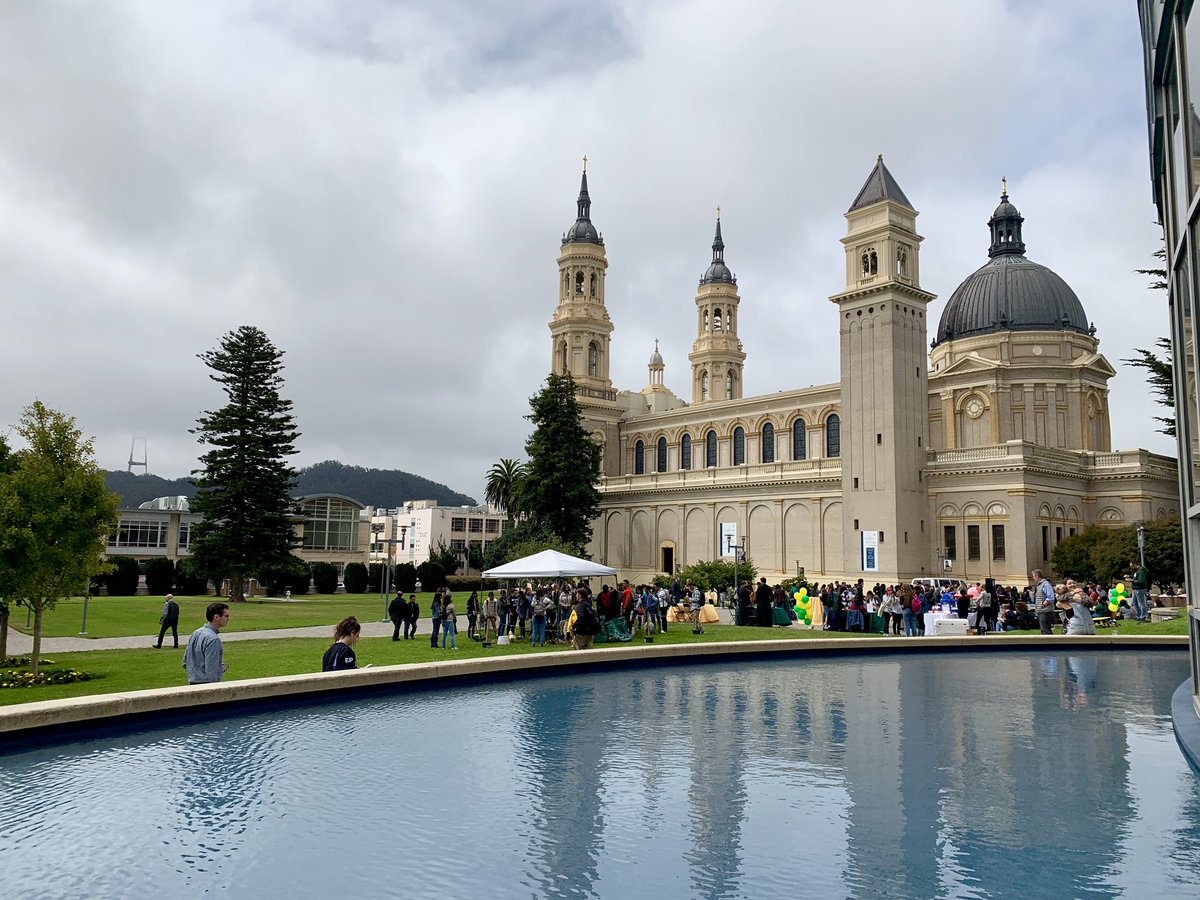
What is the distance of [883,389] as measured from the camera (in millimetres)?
48125

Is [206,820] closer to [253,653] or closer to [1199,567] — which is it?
[1199,567]

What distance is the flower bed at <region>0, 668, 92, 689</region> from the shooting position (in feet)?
43.1

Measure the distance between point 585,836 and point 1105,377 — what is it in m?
59.7

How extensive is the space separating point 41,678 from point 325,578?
41054mm

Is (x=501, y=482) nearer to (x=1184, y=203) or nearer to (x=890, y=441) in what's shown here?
(x=890, y=441)

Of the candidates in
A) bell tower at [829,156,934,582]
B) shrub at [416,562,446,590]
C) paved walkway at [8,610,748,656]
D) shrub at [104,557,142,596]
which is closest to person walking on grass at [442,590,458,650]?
paved walkway at [8,610,748,656]

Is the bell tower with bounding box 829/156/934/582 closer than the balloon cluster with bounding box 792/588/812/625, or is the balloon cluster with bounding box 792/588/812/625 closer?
the balloon cluster with bounding box 792/588/812/625

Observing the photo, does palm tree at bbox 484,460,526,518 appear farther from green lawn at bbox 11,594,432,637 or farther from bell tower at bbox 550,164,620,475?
green lawn at bbox 11,594,432,637

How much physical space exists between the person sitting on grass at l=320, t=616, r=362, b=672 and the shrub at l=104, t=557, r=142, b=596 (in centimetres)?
3868

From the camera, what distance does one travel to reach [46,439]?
14.3 m

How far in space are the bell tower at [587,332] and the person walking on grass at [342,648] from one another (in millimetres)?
55396

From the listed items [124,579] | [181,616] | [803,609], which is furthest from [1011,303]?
[124,579]

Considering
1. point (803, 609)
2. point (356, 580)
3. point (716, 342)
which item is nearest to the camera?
point (803, 609)

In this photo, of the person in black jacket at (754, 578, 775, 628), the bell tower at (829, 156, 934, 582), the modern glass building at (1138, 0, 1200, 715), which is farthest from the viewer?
the bell tower at (829, 156, 934, 582)
